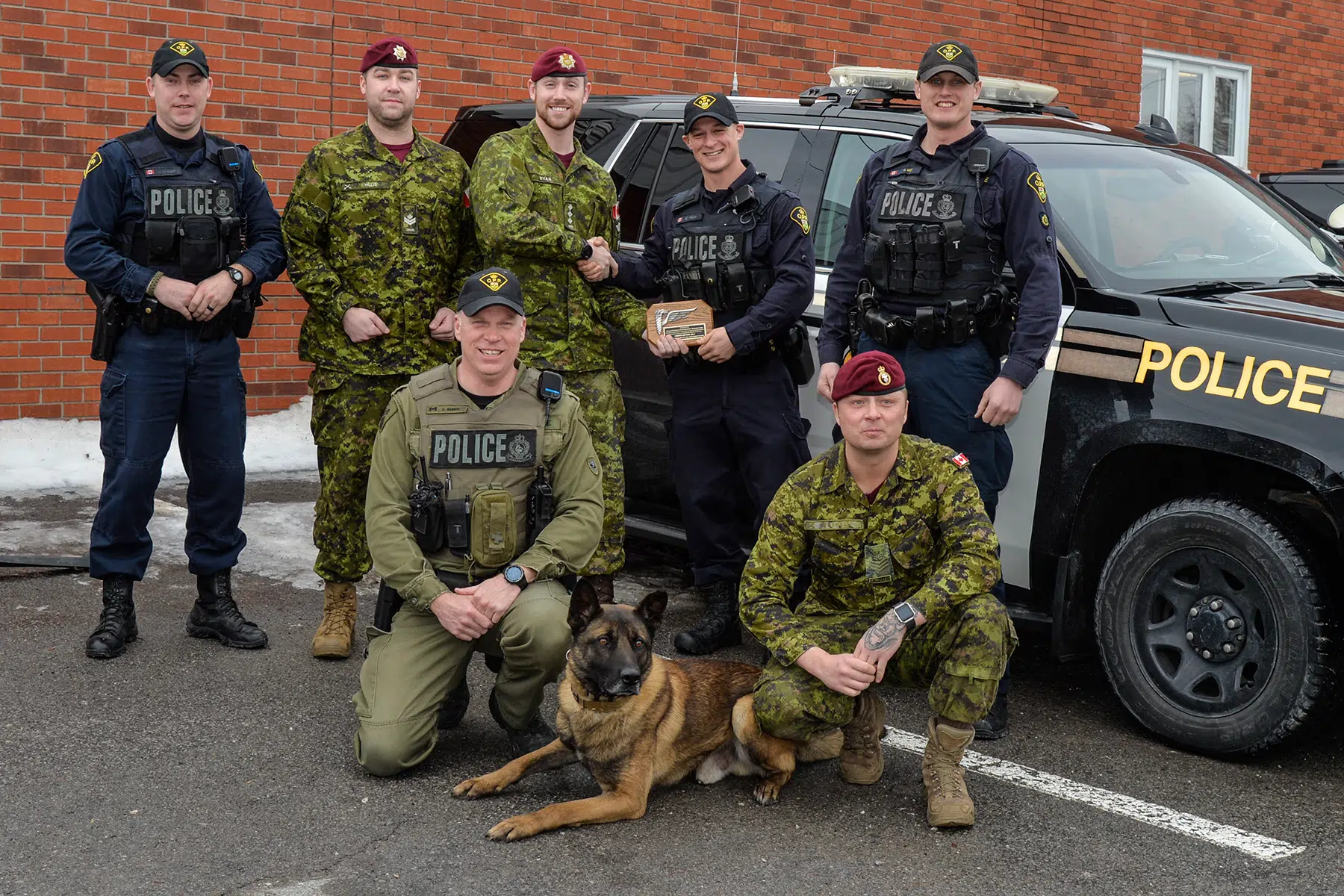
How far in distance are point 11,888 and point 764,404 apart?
2.76 metres

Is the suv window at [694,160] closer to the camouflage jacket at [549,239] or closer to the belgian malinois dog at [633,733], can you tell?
the camouflage jacket at [549,239]

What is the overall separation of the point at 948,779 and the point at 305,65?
605 cm

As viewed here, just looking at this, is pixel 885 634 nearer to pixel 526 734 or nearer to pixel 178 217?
pixel 526 734

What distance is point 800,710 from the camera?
3.72m

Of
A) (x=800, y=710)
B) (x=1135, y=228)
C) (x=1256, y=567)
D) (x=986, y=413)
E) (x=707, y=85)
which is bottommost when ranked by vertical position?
(x=800, y=710)

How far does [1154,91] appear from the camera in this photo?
1211 cm

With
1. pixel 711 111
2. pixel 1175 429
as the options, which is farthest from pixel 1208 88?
pixel 1175 429

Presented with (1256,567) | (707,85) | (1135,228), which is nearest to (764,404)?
(1135,228)

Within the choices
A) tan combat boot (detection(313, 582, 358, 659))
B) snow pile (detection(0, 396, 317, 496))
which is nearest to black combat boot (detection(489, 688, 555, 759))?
tan combat boot (detection(313, 582, 358, 659))

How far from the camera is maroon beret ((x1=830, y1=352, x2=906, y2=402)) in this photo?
12.2ft

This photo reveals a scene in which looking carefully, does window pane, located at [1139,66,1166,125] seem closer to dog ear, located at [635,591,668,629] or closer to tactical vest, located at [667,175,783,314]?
tactical vest, located at [667,175,783,314]

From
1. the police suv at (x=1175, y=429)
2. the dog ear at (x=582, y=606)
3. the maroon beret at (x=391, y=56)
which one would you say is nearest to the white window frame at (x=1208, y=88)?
the police suv at (x=1175, y=429)

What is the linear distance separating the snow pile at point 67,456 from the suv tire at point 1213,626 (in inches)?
173

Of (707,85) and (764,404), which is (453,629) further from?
(707,85)
